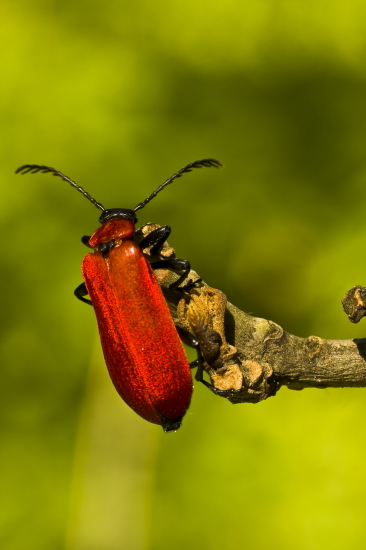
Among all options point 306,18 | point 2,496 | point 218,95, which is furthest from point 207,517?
point 306,18

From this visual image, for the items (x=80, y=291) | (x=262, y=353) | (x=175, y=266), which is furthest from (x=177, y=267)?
(x=80, y=291)

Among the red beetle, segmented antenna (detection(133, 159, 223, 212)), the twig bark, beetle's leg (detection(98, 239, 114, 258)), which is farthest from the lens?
segmented antenna (detection(133, 159, 223, 212))

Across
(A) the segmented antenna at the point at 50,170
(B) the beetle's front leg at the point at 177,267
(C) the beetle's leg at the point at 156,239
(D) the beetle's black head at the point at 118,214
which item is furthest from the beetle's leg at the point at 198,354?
(A) the segmented antenna at the point at 50,170

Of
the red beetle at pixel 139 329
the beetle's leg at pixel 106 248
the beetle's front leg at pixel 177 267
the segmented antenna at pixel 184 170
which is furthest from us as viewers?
the segmented antenna at pixel 184 170

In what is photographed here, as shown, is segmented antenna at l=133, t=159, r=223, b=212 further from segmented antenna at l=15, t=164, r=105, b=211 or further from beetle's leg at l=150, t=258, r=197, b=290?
beetle's leg at l=150, t=258, r=197, b=290

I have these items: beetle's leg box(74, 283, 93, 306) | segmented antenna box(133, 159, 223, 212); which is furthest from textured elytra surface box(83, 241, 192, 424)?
segmented antenna box(133, 159, 223, 212)

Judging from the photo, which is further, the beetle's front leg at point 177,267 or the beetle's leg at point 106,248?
the beetle's leg at point 106,248

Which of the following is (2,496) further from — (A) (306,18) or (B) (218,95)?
(A) (306,18)

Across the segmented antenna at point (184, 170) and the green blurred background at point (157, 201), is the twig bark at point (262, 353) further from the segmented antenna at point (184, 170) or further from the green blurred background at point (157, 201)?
the segmented antenna at point (184, 170)
